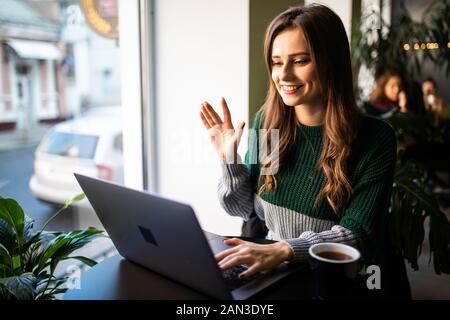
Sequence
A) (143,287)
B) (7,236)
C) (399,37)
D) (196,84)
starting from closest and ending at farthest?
(143,287) → (7,236) → (196,84) → (399,37)

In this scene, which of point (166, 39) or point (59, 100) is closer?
point (59, 100)

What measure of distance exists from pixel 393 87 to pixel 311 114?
108 inches

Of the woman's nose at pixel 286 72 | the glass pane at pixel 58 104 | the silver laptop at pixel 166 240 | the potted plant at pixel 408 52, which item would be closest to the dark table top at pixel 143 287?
the silver laptop at pixel 166 240

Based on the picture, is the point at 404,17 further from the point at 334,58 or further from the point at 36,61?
the point at 36,61

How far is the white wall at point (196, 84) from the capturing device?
2104 mm

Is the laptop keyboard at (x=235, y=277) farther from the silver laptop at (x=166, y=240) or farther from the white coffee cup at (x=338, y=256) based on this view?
the white coffee cup at (x=338, y=256)

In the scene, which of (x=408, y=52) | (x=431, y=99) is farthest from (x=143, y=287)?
(x=431, y=99)

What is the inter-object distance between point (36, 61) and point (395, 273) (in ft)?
5.39

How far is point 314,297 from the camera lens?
881mm

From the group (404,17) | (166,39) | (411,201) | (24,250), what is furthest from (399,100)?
(24,250)

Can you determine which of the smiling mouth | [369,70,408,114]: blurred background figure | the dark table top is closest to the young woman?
the smiling mouth

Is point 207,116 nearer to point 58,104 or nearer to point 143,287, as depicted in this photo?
point 143,287

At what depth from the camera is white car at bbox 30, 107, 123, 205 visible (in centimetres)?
198

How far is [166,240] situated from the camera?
83 cm
